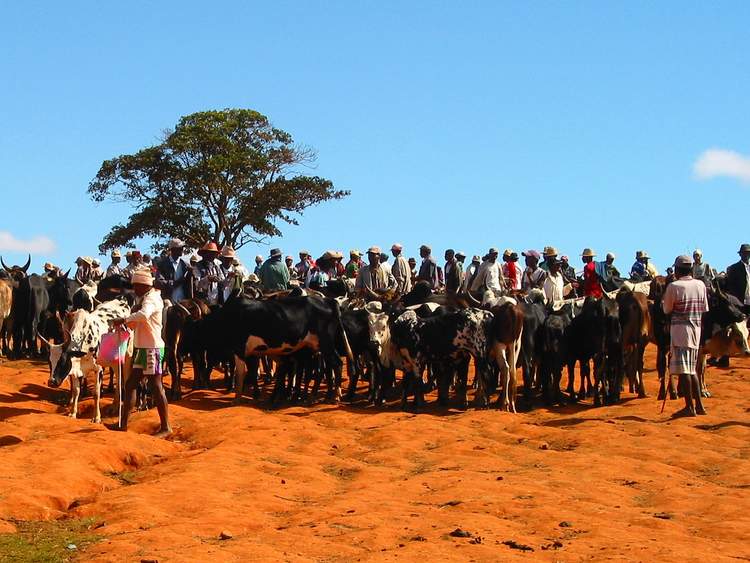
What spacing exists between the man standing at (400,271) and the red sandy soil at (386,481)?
5.26 meters

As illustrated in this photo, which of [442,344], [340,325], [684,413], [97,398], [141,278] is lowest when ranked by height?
[684,413]

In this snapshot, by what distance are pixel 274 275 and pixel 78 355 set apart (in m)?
6.16

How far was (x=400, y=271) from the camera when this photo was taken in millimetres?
23031

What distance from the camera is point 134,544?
8750 millimetres

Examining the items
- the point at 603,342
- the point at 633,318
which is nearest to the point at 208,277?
the point at 603,342

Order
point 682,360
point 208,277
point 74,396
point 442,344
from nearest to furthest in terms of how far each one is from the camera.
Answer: point 682,360 < point 74,396 < point 442,344 < point 208,277

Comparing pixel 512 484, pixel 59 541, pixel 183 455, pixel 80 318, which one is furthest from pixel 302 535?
pixel 80 318

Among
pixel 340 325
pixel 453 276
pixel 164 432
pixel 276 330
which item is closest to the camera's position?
pixel 164 432

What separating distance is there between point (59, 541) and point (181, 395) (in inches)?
355

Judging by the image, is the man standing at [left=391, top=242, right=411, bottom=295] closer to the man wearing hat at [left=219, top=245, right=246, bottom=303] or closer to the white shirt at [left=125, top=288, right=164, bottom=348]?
the man wearing hat at [left=219, top=245, right=246, bottom=303]

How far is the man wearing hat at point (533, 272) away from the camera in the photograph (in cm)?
2127

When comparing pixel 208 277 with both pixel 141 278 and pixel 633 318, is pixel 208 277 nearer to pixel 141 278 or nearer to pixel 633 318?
pixel 141 278

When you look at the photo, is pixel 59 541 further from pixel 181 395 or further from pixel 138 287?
pixel 181 395

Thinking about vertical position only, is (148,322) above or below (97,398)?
above
